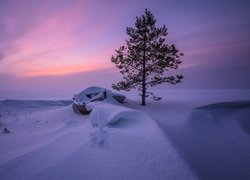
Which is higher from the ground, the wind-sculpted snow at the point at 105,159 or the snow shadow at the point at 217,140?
the wind-sculpted snow at the point at 105,159

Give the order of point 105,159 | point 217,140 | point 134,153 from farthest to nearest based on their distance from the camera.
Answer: point 217,140 → point 134,153 → point 105,159

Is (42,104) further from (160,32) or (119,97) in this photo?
(160,32)

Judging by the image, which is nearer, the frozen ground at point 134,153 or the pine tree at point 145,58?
the frozen ground at point 134,153

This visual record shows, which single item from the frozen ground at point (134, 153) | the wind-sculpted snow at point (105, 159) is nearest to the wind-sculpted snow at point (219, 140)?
the frozen ground at point (134, 153)

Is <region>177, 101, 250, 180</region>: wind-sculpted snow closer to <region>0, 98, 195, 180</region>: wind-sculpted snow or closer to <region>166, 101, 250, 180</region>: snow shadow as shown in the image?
<region>166, 101, 250, 180</region>: snow shadow

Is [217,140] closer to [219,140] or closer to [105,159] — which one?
[219,140]

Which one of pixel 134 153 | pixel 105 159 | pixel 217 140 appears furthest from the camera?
pixel 217 140

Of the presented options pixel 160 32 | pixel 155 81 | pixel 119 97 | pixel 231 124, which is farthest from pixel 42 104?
pixel 231 124

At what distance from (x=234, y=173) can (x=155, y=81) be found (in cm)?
868

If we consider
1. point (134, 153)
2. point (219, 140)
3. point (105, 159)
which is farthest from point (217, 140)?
point (105, 159)

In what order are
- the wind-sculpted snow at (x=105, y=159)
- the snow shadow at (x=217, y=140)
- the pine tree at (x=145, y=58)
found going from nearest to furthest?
the wind-sculpted snow at (x=105, y=159) < the snow shadow at (x=217, y=140) < the pine tree at (x=145, y=58)

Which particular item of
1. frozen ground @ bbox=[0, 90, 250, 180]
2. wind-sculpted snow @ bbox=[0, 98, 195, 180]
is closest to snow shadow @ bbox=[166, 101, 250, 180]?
frozen ground @ bbox=[0, 90, 250, 180]

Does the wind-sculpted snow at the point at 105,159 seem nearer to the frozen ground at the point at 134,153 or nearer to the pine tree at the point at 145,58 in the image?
the frozen ground at the point at 134,153

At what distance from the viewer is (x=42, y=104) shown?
2259cm
